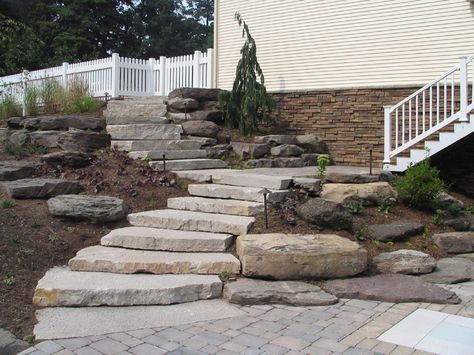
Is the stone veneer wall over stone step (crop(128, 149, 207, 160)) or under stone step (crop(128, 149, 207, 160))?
over

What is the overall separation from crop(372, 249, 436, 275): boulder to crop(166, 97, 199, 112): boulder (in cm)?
574

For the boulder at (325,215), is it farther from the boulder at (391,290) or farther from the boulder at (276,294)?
the boulder at (276,294)

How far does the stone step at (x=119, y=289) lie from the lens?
3949 millimetres

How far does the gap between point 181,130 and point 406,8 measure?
4.71 metres

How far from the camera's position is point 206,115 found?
9.68 metres

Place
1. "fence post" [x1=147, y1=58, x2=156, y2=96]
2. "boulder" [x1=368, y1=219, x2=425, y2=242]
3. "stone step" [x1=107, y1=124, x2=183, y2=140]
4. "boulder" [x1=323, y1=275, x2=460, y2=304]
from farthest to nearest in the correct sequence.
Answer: "fence post" [x1=147, y1=58, x2=156, y2=96], "stone step" [x1=107, y1=124, x2=183, y2=140], "boulder" [x1=368, y1=219, x2=425, y2=242], "boulder" [x1=323, y1=275, x2=460, y2=304]

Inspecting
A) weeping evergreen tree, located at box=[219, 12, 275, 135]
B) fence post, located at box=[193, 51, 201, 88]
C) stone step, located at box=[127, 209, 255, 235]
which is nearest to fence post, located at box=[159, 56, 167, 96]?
fence post, located at box=[193, 51, 201, 88]

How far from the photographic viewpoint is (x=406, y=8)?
8.99 m

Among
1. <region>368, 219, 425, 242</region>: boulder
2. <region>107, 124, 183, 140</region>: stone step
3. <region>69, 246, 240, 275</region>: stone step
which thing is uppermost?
<region>107, 124, 183, 140</region>: stone step

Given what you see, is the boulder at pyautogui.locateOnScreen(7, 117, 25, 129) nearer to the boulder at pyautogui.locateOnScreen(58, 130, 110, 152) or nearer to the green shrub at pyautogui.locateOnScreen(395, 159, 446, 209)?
the boulder at pyautogui.locateOnScreen(58, 130, 110, 152)

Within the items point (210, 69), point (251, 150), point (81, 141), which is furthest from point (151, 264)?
point (210, 69)

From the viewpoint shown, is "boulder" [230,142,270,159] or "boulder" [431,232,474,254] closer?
"boulder" [431,232,474,254]

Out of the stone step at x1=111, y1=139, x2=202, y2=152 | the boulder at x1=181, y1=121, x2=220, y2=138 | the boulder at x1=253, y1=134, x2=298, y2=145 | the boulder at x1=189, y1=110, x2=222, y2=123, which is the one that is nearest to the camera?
the stone step at x1=111, y1=139, x2=202, y2=152

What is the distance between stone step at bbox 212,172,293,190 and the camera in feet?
20.1
